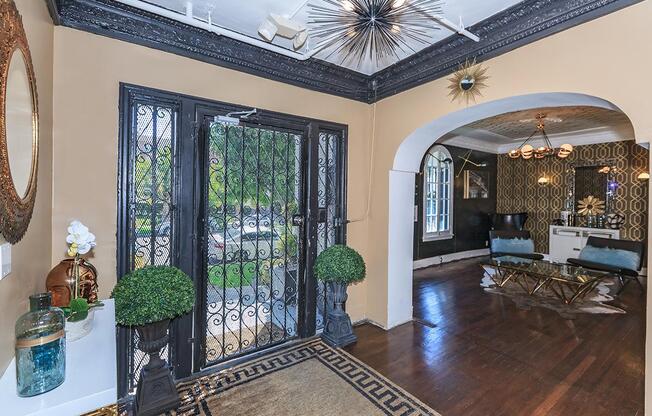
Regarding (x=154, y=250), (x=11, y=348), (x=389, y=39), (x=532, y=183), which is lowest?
(x=11, y=348)

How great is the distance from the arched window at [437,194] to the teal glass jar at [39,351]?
6269mm

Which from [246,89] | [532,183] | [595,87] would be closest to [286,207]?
[246,89]

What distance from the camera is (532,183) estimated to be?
23.9ft

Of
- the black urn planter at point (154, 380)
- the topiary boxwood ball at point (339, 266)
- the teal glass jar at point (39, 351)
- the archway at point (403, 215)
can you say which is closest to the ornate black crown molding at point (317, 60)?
the archway at point (403, 215)

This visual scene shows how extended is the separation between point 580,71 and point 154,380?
3.56 metres

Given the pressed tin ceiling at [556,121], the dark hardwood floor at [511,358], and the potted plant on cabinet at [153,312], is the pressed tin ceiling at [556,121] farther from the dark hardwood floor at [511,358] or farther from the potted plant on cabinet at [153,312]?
the potted plant on cabinet at [153,312]

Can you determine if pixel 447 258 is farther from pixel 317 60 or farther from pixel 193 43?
pixel 193 43

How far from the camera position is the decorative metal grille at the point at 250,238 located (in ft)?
8.48

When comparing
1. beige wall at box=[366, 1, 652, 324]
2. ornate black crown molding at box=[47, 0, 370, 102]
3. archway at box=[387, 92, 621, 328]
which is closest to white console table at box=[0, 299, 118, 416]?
ornate black crown molding at box=[47, 0, 370, 102]

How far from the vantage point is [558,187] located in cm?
682

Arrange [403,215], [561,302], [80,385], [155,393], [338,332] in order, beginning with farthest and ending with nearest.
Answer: [561,302] → [403,215] → [338,332] → [155,393] → [80,385]

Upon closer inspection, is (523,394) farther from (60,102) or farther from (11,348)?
(60,102)

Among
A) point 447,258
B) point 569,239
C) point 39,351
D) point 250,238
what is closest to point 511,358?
point 250,238

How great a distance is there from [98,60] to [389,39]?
2053 millimetres
